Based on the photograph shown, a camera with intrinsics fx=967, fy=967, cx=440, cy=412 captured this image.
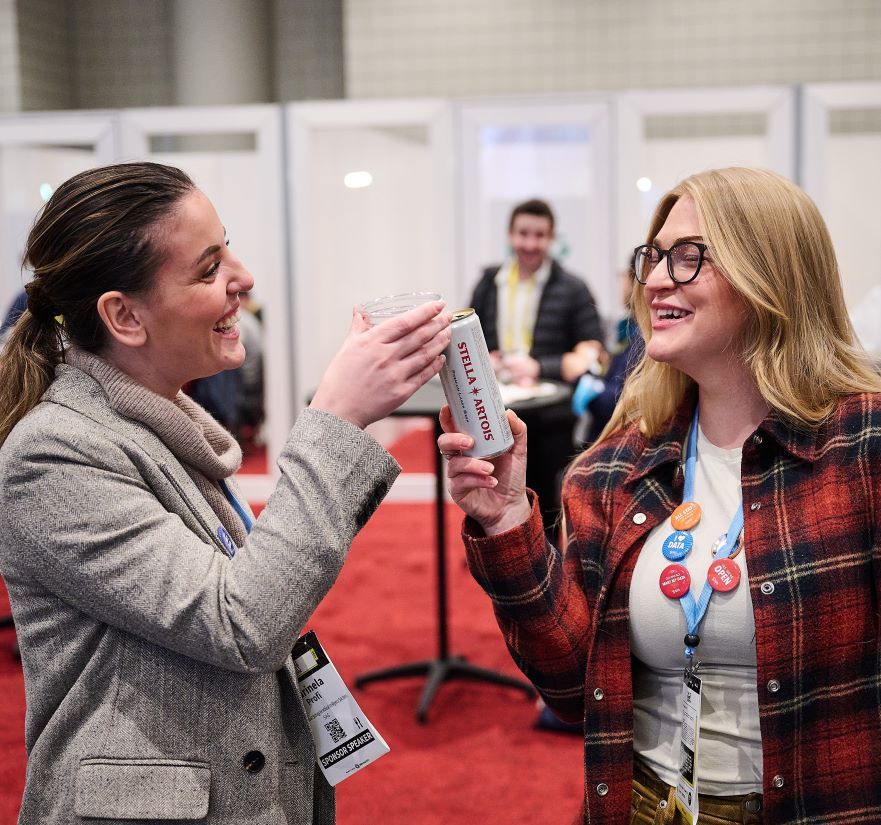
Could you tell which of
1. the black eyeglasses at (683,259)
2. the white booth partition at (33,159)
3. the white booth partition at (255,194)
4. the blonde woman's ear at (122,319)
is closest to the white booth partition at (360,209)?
the white booth partition at (255,194)

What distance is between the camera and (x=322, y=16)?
8.59 metres

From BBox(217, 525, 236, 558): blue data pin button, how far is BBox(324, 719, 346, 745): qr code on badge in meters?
0.27

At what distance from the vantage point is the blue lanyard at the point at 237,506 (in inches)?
55.1

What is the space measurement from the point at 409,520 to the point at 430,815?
11.0 feet

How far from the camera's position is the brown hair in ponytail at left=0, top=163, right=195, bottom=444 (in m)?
1.18

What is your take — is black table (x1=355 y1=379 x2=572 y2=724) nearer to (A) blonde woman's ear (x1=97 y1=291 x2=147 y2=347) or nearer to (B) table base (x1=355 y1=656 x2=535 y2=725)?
(B) table base (x1=355 y1=656 x2=535 y2=725)

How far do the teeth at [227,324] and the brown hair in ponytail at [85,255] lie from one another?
12 cm

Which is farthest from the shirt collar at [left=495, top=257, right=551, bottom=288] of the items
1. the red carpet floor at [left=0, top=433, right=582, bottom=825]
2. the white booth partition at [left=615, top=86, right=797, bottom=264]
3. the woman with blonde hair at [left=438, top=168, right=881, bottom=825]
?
the woman with blonde hair at [left=438, top=168, right=881, bottom=825]

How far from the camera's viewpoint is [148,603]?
1.04 metres

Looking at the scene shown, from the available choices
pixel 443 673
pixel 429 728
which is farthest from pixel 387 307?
pixel 443 673

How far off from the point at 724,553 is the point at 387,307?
0.63m

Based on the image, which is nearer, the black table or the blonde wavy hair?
the blonde wavy hair

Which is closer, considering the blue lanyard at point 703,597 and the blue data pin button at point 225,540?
the blue data pin button at point 225,540

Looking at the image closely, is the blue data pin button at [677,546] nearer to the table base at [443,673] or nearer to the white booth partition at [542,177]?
the table base at [443,673]
